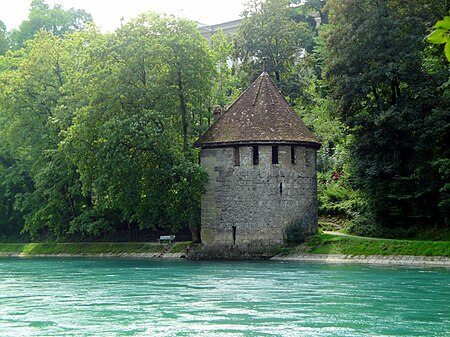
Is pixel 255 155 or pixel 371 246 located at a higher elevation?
pixel 255 155

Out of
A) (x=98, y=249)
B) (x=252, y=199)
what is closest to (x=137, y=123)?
(x=252, y=199)

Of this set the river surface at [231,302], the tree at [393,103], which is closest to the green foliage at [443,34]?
the river surface at [231,302]

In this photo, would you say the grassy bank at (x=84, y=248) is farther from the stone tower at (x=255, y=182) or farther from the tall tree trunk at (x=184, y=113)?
the tall tree trunk at (x=184, y=113)

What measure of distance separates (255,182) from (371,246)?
20.2 feet

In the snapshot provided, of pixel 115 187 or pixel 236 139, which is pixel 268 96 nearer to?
pixel 236 139

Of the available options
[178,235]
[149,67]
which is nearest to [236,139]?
[149,67]

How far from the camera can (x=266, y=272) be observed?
2588 cm

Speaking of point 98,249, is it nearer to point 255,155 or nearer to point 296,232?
point 255,155

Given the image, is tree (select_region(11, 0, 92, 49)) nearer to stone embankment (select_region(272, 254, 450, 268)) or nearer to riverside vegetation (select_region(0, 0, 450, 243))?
riverside vegetation (select_region(0, 0, 450, 243))

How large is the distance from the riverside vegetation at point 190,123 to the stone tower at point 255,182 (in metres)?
1.02

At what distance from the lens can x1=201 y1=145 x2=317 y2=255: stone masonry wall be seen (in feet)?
112

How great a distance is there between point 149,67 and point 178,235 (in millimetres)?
9100

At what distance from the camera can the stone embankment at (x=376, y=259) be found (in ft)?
91.6

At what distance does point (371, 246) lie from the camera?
30.7 metres
